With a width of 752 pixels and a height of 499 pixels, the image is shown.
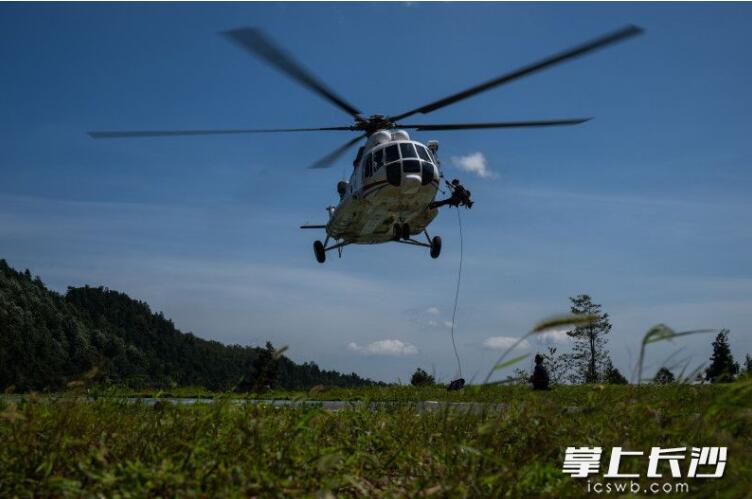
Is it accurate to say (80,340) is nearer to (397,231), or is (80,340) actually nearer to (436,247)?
(436,247)

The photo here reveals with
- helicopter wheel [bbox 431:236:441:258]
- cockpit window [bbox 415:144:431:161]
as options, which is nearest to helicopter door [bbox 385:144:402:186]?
cockpit window [bbox 415:144:431:161]

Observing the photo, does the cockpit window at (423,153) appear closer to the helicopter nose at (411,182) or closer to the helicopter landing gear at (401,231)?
the helicopter nose at (411,182)

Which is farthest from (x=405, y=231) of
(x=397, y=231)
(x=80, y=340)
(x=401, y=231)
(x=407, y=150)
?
(x=80, y=340)

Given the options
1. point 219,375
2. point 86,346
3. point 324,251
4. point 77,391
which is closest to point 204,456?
point 77,391

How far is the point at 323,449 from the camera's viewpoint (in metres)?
4.56

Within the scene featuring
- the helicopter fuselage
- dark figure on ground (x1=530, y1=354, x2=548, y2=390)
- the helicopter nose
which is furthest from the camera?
the helicopter fuselage

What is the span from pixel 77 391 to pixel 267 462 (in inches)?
53.2

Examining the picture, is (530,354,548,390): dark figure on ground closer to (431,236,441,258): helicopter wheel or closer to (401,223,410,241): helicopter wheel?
(401,223,410,241): helicopter wheel

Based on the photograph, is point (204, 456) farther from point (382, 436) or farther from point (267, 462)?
point (382, 436)

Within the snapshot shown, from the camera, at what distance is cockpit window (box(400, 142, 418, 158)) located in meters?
19.9

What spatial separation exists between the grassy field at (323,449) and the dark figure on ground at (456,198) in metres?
15.5

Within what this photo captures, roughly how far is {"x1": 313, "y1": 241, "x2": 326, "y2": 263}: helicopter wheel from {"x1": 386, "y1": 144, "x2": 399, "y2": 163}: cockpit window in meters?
8.70

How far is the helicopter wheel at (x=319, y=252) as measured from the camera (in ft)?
92.4

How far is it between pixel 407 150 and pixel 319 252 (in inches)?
365
